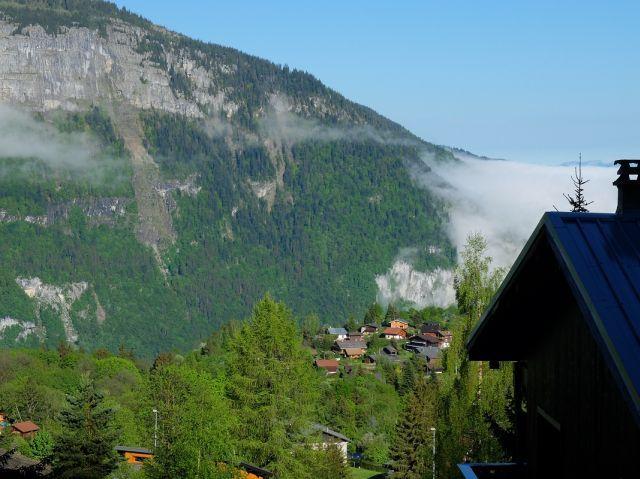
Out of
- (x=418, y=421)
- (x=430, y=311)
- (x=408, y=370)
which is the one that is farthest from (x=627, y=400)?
(x=430, y=311)

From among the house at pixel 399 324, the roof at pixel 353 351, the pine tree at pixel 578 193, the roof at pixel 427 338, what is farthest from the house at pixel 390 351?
the pine tree at pixel 578 193

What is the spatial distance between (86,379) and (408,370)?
59.7m

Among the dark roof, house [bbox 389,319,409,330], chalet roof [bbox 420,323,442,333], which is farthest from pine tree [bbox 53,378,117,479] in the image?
house [bbox 389,319,409,330]

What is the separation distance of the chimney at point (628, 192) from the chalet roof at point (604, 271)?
0.10 metres

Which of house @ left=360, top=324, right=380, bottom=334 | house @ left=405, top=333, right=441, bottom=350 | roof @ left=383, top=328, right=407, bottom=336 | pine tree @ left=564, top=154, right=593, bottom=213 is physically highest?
house @ left=360, top=324, right=380, bottom=334

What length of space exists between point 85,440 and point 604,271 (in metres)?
29.1

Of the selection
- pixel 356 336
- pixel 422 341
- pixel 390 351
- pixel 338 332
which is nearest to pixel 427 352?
pixel 390 351

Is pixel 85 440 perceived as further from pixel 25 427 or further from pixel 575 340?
pixel 25 427

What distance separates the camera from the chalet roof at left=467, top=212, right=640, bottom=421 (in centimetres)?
445

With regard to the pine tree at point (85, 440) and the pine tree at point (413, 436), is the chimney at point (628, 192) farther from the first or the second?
the pine tree at point (413, 436)

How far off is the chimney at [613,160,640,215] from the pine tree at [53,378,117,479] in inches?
1050

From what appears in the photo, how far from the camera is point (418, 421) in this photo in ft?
151

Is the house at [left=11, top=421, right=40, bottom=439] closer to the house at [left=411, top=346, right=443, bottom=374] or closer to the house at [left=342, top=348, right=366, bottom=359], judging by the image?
the house at [left=411, top=346, right=443, bottom=374]

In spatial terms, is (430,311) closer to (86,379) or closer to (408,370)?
(408,370)
